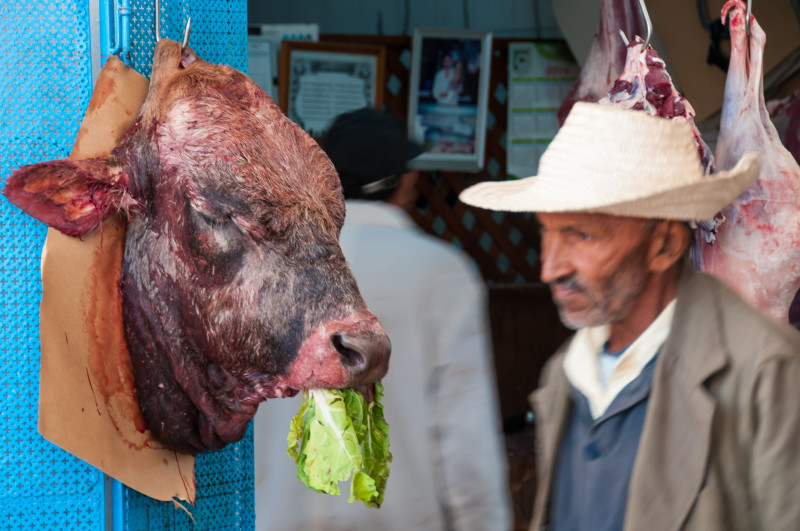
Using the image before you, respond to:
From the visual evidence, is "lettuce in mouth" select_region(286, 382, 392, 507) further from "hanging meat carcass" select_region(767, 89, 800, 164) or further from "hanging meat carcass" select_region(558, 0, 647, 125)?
"hanging meat carcass" select_region(767, 89, 800, 164)

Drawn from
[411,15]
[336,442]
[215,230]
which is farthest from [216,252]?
[411,15]

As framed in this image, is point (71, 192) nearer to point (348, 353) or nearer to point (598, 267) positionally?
point (348, 353)

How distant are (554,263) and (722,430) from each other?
45cm

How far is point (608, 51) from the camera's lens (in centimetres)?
386

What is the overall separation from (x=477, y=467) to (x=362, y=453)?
2.37 feet

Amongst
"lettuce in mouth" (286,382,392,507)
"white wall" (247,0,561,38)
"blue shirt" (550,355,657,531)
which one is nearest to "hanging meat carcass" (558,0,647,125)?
"white wall" (247,0,561,38)

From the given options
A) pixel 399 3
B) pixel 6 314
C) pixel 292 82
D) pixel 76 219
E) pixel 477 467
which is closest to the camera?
pixel 76 219

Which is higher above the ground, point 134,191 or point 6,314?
point 134,191

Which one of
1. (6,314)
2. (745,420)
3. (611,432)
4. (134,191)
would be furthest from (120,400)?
(745,420)

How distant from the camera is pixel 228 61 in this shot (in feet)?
6.58

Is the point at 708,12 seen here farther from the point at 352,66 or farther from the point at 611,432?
the point at 611,432

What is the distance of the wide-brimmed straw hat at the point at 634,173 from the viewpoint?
1.62 meters

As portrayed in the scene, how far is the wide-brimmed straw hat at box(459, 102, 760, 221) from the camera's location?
1622 mm

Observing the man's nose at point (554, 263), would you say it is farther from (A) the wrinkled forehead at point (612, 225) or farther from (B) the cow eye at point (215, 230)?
(B) the cow eye at point (215, 230)
